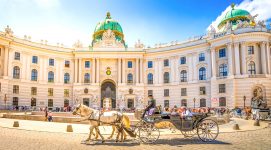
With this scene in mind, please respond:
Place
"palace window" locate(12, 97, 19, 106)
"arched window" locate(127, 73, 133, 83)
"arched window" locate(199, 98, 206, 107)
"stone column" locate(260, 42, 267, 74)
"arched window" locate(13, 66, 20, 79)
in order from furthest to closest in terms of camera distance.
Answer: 1. "arched window" locate(127, 73, 133, 83)
2. "arched window" locate(13, 66, 20, 79)
3. "arched window" locate(199, 98, 206, 107)
4. "palace window" locate(12, 97, 19, 106)
5. "stone column" locate(260, 42, 267, 74)

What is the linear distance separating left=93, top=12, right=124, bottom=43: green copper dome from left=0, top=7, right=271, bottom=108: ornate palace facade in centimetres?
28

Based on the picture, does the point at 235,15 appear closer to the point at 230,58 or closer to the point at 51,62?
the point at 230,58

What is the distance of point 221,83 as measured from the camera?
153 ft

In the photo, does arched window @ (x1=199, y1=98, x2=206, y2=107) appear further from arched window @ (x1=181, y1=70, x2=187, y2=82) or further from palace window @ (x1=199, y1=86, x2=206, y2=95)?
arched window @ (x1=181, y1=70, x2=187, y2=82)

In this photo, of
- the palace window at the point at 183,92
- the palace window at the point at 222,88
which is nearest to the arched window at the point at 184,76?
the palace window at the point at 183,92

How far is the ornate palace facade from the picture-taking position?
4509 centimetres

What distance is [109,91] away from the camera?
5844 centimetres

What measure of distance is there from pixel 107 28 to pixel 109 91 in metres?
18.1

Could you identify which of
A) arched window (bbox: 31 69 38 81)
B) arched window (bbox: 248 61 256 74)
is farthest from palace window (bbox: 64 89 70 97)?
arched window (bbox: 248 61 256 74)

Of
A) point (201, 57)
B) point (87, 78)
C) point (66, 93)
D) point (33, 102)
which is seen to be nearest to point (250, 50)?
point (201, 57)

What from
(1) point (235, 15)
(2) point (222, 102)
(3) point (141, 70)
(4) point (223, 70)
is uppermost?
(1) point (235, 15)

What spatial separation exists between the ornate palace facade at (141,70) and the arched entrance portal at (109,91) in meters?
0.10

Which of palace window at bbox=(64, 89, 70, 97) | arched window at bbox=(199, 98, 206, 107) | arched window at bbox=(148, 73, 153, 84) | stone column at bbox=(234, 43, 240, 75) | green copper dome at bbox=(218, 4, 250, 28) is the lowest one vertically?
arched window at bbox=(199, 98, 206, 107)

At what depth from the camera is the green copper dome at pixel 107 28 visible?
64963 mm
